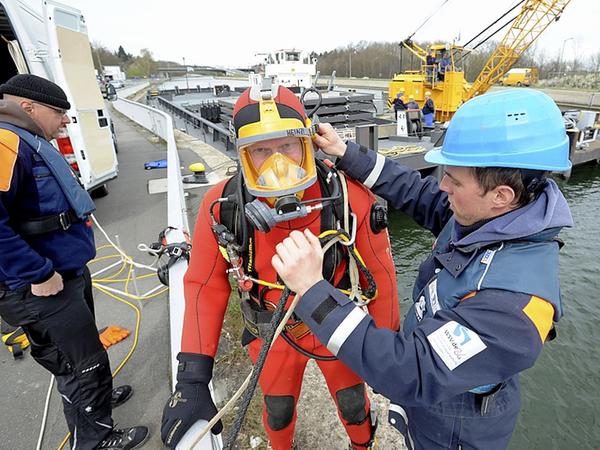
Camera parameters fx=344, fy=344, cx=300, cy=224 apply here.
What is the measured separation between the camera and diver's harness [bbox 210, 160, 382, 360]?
1638mm

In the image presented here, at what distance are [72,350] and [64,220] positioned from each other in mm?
837

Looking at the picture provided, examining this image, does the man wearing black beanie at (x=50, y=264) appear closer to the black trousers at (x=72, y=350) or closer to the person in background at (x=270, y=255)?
the black trousers at (x=72, y=350)

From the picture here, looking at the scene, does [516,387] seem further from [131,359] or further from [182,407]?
[131,359]

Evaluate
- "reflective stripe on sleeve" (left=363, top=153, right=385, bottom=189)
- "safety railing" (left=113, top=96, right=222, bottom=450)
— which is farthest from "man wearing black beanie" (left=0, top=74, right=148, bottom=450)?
"reflective stripe on sleeve" (left=363, top=153, right=385, bottom=189)

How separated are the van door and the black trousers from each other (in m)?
3.83

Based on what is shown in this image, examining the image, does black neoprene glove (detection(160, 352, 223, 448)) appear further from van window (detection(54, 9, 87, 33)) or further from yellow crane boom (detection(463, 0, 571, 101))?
yellow crane boom (detection(463, 0, 571, 101))

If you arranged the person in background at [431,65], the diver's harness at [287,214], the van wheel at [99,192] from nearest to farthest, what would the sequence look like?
the diver's harness at [287,214]
the van wheel at [99,192]
the person in background at [431,65]

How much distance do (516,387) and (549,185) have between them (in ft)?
3.01

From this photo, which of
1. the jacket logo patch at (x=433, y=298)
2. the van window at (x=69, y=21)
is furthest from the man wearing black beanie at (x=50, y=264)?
the van window at (x=69, y=21)

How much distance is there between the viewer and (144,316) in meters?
3.71

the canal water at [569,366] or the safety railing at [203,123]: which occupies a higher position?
the safety railing at [203,123]

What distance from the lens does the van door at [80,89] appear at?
4.75 m

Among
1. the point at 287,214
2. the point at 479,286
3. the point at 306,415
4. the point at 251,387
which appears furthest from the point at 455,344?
the point at 306,415

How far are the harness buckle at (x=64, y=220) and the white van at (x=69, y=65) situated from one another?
3556 millimetres
